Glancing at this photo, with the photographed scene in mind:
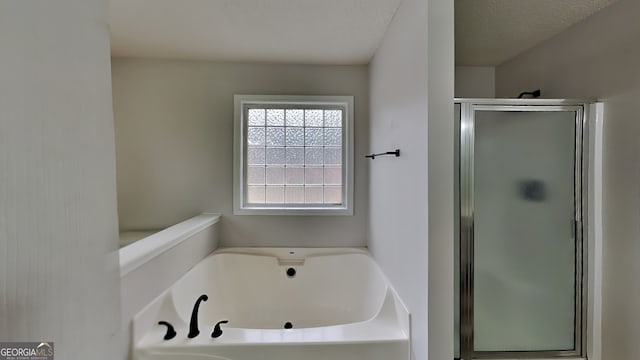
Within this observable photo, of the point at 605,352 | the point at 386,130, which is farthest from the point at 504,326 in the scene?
the point at 386,130

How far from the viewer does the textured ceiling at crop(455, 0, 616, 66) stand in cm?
155

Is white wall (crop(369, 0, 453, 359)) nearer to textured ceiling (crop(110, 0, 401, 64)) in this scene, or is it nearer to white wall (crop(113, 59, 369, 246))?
textured ceiling (crop(110, 0, 401, 64))

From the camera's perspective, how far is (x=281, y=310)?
2.28m

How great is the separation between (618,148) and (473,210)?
0.83 m

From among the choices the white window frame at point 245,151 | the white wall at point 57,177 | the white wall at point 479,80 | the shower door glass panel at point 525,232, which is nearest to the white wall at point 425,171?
the shower door glass panel at point 525,232

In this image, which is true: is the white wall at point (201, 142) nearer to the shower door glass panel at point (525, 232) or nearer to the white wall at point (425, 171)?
the white wall at point (425, 171)

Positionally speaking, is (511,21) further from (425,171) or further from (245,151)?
(245,151)

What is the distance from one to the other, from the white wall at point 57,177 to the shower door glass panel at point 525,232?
1.66 m

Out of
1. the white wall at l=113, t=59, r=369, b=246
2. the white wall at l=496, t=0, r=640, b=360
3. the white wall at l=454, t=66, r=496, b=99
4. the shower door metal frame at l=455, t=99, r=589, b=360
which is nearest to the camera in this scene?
the white wall at l=496, t=0, r=640, b=360

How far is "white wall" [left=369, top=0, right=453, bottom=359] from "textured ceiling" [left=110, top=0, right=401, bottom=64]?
36 cm

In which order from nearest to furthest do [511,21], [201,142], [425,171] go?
[425,171] < [511,21] < [201,142]

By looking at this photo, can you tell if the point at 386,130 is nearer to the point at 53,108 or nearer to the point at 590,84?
the point at 590,84

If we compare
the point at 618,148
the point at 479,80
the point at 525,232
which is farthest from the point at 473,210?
the point at 479,80

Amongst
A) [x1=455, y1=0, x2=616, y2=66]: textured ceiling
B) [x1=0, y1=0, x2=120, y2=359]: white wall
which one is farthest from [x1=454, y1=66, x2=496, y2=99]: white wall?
[x1=0, y1=0, x2=120, y2=359]: white wall
